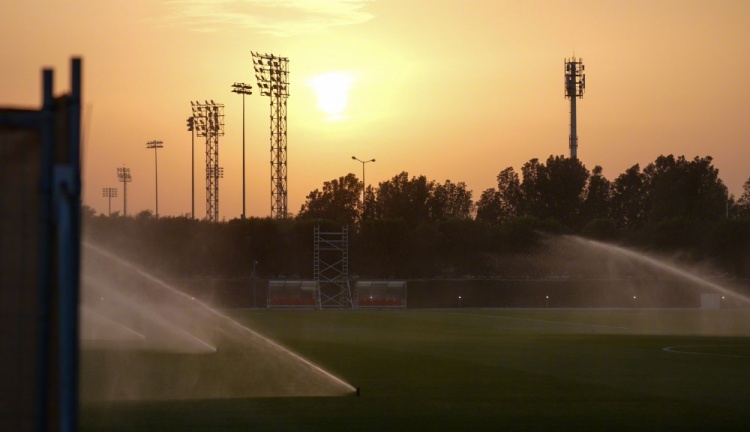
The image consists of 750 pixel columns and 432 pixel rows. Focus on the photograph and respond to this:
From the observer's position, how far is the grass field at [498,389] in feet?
52.5

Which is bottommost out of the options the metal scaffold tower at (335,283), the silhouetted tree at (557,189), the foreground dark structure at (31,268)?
the metal scaffold tower at (335,283)

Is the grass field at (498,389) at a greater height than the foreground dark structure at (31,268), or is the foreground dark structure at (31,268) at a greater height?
the foreground dark structure at (31,268)

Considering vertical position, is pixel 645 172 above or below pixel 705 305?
above

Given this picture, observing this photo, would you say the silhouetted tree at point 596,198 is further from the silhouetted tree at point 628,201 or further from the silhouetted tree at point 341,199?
the silhouetted tree at point 341,199

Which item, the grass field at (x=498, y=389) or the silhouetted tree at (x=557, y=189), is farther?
the silhouetted tree at (x=557, y=189)

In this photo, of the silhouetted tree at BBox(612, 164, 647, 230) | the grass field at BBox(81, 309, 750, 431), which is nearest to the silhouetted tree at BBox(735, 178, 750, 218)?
the silhouetted tree at BBox(612, 164, 647, 230)

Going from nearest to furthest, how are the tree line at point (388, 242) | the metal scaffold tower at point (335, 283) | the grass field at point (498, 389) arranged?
the grass field at point (498, 389)
the metal scaffold tower at point (335, 283)
the tree line at point (388, 242)

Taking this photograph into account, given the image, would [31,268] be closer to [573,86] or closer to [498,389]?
[498,389]

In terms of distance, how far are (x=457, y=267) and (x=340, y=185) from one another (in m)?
51.1

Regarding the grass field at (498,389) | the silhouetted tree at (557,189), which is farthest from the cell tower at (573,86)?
the grass field at (498,389)

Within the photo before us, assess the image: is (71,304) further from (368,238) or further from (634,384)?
(368,238)

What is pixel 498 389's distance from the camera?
21.0 metres

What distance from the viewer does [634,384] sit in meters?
22.2

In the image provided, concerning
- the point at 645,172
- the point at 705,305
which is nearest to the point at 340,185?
the point at 645,172
